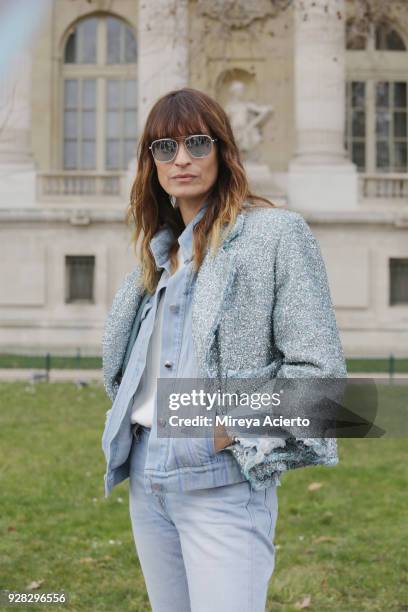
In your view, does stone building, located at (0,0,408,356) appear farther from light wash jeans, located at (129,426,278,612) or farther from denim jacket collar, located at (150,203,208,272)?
light wash jeans, located at (129,426,278,612)

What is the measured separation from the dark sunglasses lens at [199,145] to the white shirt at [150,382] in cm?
33

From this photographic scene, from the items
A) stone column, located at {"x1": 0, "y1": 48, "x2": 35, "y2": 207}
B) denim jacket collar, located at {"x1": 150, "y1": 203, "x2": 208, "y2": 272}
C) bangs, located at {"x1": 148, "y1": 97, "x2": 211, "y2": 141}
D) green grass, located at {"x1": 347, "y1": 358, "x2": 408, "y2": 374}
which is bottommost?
green grass, located at {"x1": 347, "y1": 358, "x2": 408, "y2": 374}

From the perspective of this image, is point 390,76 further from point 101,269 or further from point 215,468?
point 215,468

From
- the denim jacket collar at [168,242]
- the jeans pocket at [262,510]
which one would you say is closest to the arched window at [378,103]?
the denim jacket collar at [168,242]

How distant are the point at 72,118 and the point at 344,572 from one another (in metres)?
24.1

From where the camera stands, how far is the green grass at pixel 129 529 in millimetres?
6379

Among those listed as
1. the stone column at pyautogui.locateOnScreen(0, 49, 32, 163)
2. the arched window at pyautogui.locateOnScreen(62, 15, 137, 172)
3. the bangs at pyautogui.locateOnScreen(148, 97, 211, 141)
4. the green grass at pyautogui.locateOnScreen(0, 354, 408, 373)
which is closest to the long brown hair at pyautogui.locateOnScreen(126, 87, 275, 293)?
the bangs at pyautogui.locateOnScreen(148, 97, 211, 141)

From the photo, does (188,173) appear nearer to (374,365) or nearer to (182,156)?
(182,156)

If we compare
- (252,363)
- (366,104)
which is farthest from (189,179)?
(366,104)

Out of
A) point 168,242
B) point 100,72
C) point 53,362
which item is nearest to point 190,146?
point 168,242

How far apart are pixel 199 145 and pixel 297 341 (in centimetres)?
70

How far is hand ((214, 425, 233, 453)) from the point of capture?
117 inches

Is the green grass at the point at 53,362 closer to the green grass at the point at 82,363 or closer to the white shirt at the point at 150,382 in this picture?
the green grass at the point at 82,363

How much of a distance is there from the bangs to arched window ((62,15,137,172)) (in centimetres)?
2577
